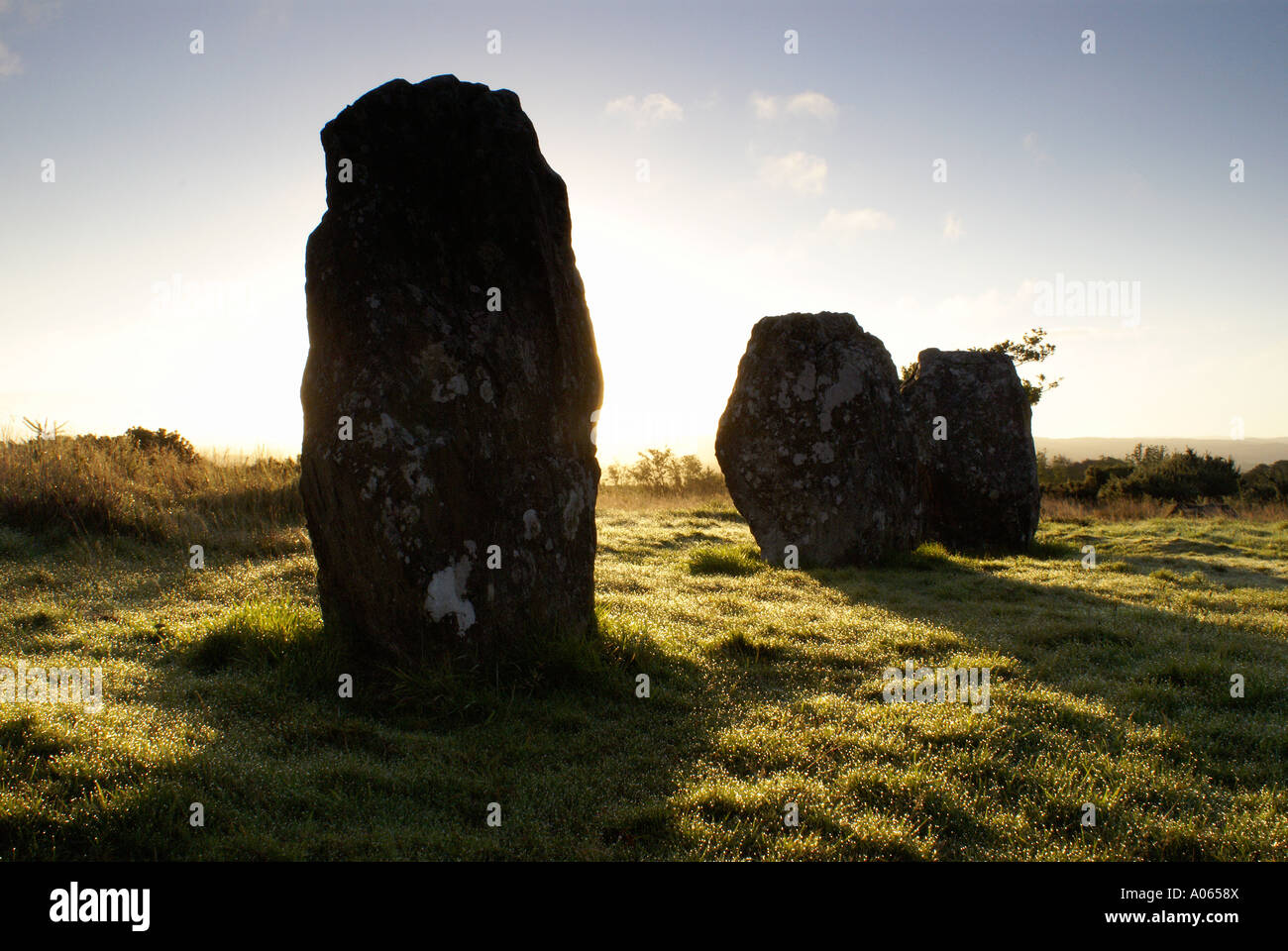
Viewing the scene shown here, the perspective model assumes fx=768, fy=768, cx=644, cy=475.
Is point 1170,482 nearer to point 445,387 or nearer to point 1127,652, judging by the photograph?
point 1127,652

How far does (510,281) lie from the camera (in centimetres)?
527

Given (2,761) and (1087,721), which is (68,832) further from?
(1087,721)

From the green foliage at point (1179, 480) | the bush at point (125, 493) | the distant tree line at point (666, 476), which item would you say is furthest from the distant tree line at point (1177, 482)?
the bush at point (125, 493)

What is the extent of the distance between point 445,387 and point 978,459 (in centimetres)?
969

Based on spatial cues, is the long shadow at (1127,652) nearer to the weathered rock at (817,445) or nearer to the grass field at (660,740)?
the grass field at (660,740)

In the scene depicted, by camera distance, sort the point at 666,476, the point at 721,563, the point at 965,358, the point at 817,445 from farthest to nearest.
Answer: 1. the point at 666,476
2. the point at 965,358
3. the point at 817,445
4. the point at 721,563

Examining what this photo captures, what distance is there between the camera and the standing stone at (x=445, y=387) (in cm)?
469

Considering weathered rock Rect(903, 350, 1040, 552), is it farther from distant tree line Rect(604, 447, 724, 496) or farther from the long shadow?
distant tree line Rect(604, 447, 724, 496)

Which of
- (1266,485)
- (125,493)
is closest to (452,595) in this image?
(125,493)

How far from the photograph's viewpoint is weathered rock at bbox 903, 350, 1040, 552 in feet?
39.5

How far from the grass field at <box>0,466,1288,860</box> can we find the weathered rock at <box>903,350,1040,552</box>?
4699 millimetres

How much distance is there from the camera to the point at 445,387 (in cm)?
482

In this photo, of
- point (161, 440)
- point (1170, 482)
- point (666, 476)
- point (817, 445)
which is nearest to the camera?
point (817, 445)
